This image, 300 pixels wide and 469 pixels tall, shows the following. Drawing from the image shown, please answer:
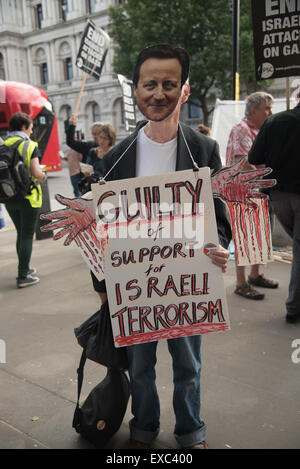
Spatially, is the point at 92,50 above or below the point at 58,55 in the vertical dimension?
below

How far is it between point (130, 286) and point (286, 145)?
217cm

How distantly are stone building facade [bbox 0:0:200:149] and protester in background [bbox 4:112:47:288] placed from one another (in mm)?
32755

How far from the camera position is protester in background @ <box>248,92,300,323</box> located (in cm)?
338

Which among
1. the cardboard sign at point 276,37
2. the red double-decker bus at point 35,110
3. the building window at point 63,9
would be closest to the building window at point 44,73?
the building window at point 63,9

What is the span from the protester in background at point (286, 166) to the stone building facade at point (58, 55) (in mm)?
34164

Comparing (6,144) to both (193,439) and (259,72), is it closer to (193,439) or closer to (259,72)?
(259,72)

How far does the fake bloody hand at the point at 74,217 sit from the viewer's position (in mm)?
1784

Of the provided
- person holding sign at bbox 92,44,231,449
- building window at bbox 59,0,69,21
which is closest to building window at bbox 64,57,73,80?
building window at bbox 59,0,69,21

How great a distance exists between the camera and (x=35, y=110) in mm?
13992

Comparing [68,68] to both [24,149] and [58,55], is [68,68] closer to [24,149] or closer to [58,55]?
[58,55]

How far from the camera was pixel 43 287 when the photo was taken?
4.75m

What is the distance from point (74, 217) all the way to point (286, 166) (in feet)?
7.30

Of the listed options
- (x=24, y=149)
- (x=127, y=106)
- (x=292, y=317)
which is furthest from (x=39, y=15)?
(x=292, y=317)

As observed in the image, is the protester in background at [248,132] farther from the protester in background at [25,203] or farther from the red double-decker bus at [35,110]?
the red double-decker bus at [35,110]
